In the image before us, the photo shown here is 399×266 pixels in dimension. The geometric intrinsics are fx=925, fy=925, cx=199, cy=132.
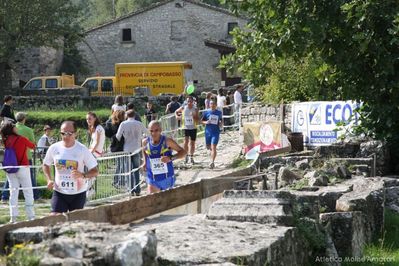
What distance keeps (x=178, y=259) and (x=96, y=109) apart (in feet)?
109

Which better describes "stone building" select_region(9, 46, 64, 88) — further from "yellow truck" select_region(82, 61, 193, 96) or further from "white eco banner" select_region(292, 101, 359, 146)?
"white eco banner" select_region(292, 101, 359, 146)

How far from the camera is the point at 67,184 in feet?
33.0

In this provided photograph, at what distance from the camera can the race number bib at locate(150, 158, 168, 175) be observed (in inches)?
490

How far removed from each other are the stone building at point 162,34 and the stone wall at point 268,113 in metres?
27.5

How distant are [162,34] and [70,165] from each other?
4629cm

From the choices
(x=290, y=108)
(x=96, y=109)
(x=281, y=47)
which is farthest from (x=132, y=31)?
(x=281, y=47)

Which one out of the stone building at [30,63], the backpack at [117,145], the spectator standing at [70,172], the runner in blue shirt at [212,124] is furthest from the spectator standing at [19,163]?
the stone building at [30,63]

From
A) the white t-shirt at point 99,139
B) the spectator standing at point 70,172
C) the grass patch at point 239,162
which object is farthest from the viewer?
the grass patch at point 239,162

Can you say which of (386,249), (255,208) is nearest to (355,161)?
(386,249)

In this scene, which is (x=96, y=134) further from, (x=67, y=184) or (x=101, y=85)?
(x=101, y=85)

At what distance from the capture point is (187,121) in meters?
22.2

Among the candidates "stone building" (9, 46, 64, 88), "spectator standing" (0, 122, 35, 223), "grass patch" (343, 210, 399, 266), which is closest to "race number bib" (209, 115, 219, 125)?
"spectator standing" (0, 122, 35, 223)

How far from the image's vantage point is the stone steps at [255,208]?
25.3 ft

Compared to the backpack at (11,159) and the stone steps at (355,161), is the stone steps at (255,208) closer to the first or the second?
the backpack at (11,159)
